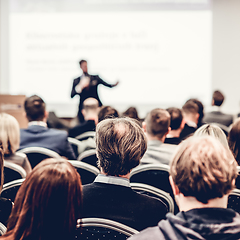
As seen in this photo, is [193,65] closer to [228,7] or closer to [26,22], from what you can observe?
[228,7]

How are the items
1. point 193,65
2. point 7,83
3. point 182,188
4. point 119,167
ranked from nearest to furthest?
point 182,188 → point 119,167 → point 193,65 → point 7,83

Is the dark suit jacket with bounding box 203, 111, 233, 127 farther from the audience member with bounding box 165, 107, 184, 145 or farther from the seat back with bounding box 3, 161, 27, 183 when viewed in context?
the seat back with bounding box 3, 161, 27, 183

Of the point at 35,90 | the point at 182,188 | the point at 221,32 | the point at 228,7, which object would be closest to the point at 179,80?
the point at 221,32

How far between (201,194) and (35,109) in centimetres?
261

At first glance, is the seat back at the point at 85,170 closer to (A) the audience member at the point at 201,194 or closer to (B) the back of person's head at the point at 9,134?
(B) the back of person's head at the point at 9,134

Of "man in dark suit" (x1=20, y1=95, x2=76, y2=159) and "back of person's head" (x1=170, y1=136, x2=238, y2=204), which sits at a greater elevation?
"back of person's head" (x1=170, y1=136, x2=238, y2=204)

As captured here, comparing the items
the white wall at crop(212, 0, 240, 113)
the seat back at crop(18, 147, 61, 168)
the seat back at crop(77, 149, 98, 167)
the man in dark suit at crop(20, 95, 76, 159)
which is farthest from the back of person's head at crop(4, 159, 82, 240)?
the white wall at crop(212, 0, 240, 113)

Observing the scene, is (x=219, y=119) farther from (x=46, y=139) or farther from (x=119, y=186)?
(x=119, y=186)

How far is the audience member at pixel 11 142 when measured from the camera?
7.80 feet

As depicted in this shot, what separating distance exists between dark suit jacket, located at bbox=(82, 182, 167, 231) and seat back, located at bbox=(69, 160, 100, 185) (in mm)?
723

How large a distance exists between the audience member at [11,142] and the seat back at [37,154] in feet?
0.33

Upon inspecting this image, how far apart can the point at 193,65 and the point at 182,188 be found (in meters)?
6.11

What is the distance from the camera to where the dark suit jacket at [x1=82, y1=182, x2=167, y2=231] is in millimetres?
1318

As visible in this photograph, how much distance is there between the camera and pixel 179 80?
686cm
